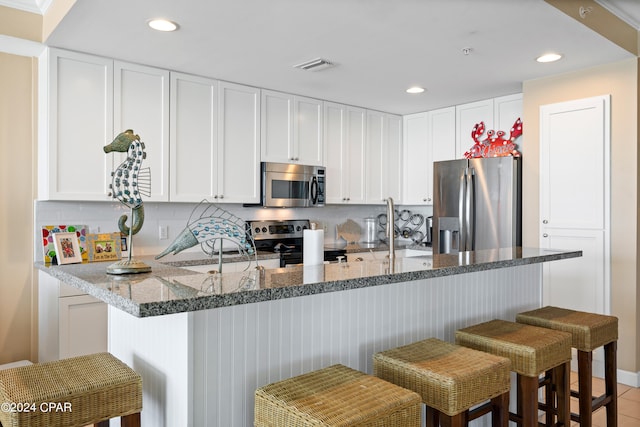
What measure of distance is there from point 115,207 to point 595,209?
3600mm

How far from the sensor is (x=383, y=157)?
5145mm

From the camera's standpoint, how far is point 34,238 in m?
3.27

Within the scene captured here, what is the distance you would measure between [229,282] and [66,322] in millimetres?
2174

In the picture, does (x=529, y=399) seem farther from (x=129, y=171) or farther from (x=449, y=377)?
(x=129, y=171)

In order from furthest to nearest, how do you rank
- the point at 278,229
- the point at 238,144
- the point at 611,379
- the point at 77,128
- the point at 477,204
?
the point at 278,229, the point at 477,204, the point at 238,144, the point at 77,128, the point at 611,379

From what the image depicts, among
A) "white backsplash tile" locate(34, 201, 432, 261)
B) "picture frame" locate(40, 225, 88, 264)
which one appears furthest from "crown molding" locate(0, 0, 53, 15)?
"picture frame" locate(40, 225, 88, 264)

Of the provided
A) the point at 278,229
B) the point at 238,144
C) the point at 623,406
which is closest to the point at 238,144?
the point at 238,144

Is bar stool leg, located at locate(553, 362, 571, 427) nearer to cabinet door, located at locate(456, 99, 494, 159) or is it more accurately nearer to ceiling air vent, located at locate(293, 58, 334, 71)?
ceiling air vent, located at locate(293, 58, 334, 71)

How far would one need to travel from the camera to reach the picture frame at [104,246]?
10.5 feet

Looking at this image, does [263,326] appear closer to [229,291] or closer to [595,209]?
[229,291]

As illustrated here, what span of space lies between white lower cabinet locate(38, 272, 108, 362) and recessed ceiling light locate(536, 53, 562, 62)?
136 inches

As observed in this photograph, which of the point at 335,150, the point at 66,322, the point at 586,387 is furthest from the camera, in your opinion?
the point at 335,150

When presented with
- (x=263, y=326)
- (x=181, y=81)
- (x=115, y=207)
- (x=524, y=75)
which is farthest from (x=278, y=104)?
(x=263, y=326)

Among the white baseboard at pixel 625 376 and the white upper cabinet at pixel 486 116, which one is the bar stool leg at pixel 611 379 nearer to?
the white baseboard at pixel 625 376
